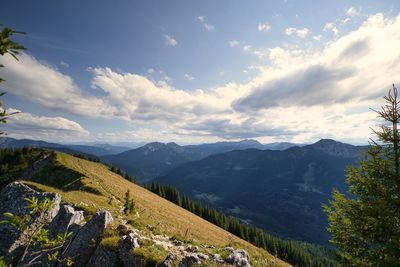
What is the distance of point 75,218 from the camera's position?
21.2m

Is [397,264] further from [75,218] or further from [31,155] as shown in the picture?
[31,155]

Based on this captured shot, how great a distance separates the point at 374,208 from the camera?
602 inches

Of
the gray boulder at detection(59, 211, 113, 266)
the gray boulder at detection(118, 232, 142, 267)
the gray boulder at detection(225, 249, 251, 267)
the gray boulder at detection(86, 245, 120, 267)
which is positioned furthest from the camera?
the gray boulder at detection(59, 211, 113, 266)

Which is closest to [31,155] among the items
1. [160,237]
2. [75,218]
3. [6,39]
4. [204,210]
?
[204,210]

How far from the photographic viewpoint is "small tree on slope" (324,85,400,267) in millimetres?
14820

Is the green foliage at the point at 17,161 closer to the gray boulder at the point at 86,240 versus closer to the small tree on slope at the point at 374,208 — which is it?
the gray boulder at the point at 86,240

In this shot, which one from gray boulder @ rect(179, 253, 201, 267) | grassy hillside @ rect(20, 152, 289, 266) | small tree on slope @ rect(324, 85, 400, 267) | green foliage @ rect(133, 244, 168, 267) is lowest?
grassy hillside @ rect(20, 152, 289, 266)

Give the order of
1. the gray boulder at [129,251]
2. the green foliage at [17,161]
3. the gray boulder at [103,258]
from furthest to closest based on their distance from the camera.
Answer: the green foliage at [17,161] < the gray boulder at [103,258] < the gray boulder at [129,251]

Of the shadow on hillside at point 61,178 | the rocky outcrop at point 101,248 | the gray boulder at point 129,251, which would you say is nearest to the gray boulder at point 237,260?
the rocky outcrop at point 101,248

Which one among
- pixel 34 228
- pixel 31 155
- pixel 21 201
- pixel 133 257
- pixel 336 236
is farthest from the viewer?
pixel 31 155

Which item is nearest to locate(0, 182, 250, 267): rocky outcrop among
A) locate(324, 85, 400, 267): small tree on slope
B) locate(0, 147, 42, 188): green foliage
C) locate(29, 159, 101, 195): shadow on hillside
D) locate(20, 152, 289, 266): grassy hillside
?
locate(324, 85, 400, 267): small tree on slope

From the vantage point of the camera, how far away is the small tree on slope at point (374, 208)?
14820 millimetres

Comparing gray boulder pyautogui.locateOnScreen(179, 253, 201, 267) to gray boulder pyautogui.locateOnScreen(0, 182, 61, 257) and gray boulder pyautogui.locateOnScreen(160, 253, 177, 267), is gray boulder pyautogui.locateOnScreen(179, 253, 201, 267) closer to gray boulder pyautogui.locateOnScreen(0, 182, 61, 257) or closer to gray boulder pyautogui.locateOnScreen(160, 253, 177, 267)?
gray boulder pyautogui.locateOnScreen(160, 253, 177, 267)

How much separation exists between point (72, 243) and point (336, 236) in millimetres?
17937
